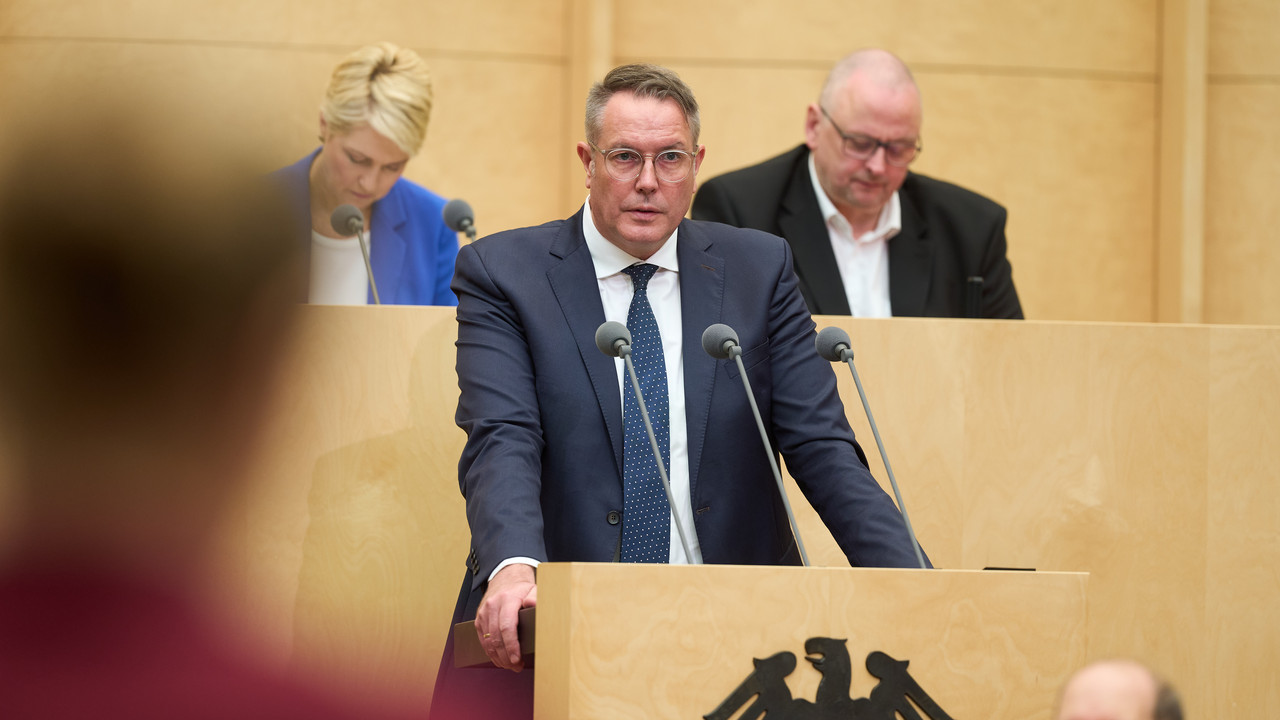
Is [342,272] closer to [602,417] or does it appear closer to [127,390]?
[602,417]

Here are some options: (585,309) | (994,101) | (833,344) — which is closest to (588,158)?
(585,309)

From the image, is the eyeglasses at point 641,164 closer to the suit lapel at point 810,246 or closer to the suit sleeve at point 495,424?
the suit sleeve at point 495,424

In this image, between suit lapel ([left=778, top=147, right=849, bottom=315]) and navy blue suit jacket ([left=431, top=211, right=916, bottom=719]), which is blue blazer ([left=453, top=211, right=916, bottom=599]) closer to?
navy blue suit jacket ([left=431, top=211, right=916, bottom=719])

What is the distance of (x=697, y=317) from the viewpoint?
7.27ft

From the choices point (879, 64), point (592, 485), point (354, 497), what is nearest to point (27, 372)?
point (592, 485)

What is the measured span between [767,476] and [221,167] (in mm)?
1566

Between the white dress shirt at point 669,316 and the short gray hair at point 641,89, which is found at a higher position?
the short gray hair at point 641,89

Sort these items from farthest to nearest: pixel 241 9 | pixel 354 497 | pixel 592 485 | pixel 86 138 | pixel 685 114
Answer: pixel 241 9, pixel 354 497, pixel 685 114, pixel 592 485, pixel 86 138

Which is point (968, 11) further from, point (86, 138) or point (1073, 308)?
point (86, 138)

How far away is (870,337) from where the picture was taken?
9.36ft

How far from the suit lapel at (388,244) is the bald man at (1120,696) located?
90.5 inches

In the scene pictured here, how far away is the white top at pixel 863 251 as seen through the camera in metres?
3.50

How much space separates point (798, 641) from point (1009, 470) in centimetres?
132

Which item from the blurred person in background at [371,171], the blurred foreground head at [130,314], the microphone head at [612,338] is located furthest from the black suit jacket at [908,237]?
the blurred foreground head at [130,314]
